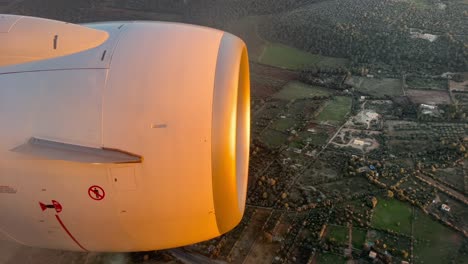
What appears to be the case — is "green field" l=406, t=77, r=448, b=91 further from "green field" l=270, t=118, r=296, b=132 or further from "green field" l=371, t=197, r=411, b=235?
A: "green field" l=371, t=197, r=411, b=235

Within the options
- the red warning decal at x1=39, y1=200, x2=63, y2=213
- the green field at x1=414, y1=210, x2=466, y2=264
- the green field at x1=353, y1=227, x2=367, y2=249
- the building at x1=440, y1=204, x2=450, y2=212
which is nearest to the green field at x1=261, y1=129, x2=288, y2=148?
the green field at x1=353, y1=227, x2=367, y2=249

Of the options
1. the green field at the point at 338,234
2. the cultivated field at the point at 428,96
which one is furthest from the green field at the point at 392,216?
the cultivated field at the point at 428,96

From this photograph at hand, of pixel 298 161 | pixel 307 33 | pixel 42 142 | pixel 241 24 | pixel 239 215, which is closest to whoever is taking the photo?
pixel 42 142

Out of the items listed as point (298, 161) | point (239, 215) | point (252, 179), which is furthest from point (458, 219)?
point (239, 215)

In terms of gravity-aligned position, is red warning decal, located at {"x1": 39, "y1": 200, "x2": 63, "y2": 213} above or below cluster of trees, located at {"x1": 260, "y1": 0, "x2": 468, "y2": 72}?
above

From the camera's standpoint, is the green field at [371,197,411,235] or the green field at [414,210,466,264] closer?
the green field at [414,210,466,264]

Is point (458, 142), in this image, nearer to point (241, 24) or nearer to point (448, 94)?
point (448, 94)

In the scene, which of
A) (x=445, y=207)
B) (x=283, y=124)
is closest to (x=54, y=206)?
(x=445, y=207)
